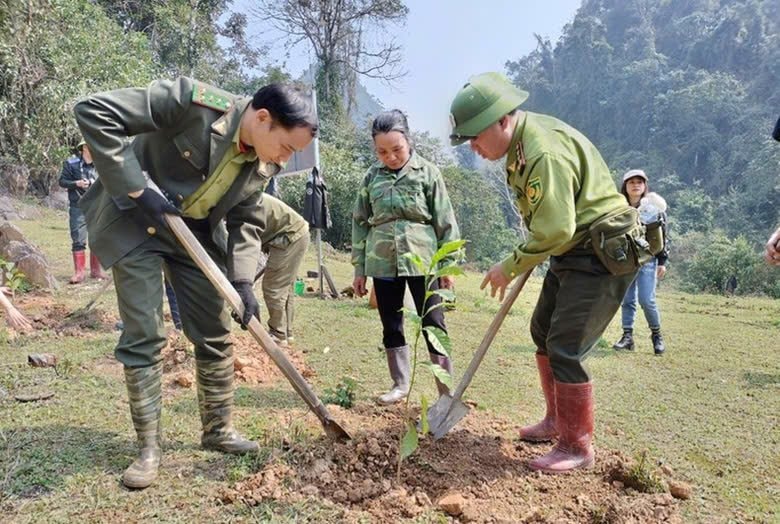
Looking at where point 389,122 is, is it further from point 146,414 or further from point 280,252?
point 146,414

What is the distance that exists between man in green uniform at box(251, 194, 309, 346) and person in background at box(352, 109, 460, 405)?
1.21 meters

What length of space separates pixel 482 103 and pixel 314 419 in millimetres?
2010

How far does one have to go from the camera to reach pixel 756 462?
309cm

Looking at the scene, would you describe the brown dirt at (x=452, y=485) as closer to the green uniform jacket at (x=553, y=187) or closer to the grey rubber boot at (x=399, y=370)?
the grey rubber boot at (x=399, y=370)

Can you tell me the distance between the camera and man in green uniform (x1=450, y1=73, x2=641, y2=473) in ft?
8.05

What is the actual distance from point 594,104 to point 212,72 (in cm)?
3805

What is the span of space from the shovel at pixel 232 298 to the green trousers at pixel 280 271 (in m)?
2.21

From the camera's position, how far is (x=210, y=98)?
2.53 meters

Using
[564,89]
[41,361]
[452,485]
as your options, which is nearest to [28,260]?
[41,361]

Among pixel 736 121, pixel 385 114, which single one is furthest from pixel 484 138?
pixel 736 121

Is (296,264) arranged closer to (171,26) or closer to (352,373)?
(352,373)

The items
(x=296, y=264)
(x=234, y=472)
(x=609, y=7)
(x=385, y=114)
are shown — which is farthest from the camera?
(x=609, y=7)

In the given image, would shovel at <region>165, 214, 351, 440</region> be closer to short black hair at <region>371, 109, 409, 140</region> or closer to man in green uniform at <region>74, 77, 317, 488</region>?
man in green uniform at <region>74, 77, 317, 488</region>

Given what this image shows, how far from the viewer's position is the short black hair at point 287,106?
241 centimetres
